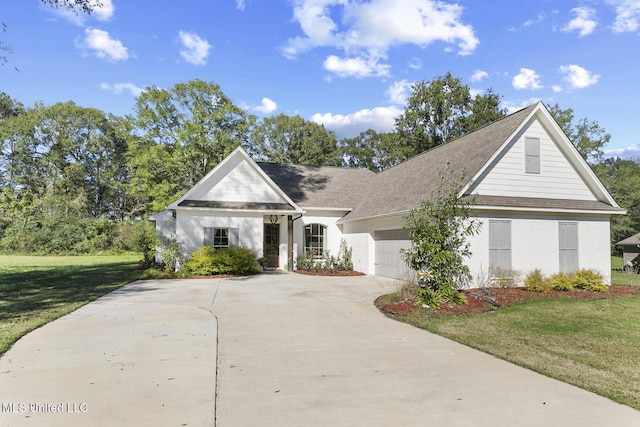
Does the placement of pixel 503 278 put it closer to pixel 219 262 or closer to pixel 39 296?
pixel 219 262

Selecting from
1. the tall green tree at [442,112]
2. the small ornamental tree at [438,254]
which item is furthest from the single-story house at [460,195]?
the tall green tree at [442,112]

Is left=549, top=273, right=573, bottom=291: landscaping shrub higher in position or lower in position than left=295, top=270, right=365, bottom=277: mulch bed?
higher

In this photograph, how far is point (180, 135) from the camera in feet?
97.1

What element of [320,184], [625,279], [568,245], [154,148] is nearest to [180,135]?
[154,148]

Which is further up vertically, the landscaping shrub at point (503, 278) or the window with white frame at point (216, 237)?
the window with white frame at point (216, 237)

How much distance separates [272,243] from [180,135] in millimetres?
14515

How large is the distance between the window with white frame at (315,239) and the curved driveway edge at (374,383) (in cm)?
1245

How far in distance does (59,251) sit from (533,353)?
38693 mm

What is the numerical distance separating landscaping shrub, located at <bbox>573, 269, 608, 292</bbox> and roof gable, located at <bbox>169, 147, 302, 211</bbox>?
11.6 m

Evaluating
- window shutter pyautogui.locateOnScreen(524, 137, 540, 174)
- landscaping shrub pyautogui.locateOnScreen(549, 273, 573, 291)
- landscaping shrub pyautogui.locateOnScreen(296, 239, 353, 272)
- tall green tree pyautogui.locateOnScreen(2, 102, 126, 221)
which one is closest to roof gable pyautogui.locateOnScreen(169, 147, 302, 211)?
landscaping shrub pyautogui.locateOnScreen(296, 239, 353, 272)

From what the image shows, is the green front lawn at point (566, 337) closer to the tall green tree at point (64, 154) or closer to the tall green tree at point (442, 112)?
the tall green tree at point (442, 112)

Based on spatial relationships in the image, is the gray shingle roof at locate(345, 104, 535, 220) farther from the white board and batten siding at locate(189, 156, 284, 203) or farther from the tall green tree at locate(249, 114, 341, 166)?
the tall green tree at locate(249, 114, 341, 166)

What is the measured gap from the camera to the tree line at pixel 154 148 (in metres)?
30.8

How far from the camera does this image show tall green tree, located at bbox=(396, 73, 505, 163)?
34.5m
